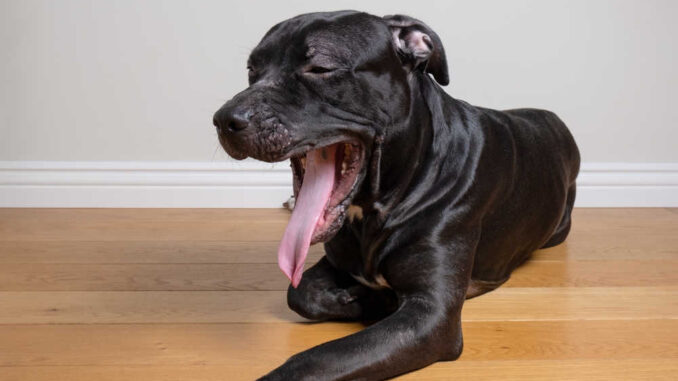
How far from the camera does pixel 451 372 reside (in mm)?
1716

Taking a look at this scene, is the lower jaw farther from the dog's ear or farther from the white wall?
the white wall

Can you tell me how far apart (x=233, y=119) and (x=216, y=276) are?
3.05 ft

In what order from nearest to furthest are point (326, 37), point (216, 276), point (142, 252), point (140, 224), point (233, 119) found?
1. point (233, 119)
2. point (326, 37)
3. point (216, 276)
4. point (142, 252)
5. point (140, 224)

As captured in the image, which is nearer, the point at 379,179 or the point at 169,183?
the point at 379,179

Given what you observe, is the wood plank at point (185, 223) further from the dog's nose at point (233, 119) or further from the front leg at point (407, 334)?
the dog's nose at point (233, 119)

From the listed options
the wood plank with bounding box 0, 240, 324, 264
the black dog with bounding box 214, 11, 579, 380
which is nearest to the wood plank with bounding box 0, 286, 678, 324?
the black dog with bounding box 214, 11, 579, 380

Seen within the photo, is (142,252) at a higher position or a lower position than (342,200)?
lower

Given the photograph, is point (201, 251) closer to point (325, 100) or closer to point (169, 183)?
point (169, 183)

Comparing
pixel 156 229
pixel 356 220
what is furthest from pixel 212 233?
pixel 356 220

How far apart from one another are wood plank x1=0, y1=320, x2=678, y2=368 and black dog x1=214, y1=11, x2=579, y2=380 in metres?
0.12

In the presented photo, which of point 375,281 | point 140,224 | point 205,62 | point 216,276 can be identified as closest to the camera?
point 375,281

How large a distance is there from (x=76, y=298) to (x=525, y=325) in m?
1.25

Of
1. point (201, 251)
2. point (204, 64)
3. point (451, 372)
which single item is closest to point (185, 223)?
point (201, 251)

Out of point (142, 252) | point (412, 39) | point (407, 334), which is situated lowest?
point (142, 252)
